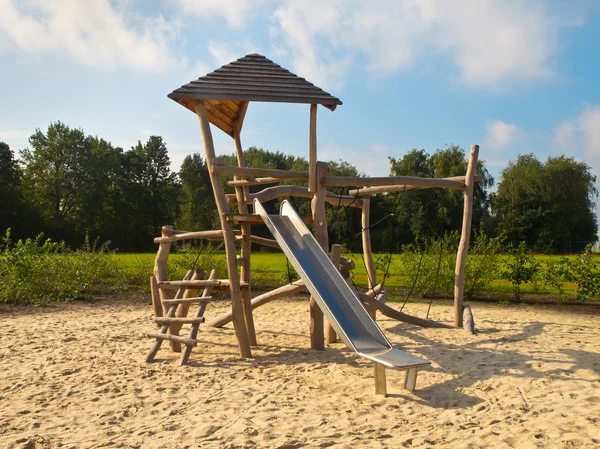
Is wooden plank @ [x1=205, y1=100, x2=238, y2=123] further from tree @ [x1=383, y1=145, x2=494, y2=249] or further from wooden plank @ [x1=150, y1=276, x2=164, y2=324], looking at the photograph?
tree @ [x1=383, y1=145, x2=494, y2=249]

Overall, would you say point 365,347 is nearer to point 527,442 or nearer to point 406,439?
point 406,439

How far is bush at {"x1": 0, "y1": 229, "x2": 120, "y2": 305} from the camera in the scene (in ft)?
37.9

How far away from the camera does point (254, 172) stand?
6.61m

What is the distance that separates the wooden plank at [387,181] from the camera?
6766 mm

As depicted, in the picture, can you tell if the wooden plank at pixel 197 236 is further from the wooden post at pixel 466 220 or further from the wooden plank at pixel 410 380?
the wooden post at pixel 466 220

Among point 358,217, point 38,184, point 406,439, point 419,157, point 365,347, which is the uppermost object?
point 419,157

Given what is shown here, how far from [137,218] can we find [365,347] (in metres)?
40.1

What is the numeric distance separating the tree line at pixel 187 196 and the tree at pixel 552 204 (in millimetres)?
79

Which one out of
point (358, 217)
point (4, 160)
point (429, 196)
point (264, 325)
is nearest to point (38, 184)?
point (4, 160)

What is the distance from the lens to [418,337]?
7688 millimetres

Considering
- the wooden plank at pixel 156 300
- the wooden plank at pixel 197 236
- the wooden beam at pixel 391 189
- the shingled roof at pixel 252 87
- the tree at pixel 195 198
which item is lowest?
the wooden plank at pixel 156 300

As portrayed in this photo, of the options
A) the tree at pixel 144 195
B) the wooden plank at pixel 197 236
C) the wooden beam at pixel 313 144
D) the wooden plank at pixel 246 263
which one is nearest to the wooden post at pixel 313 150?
the wooden beam at pixel 313 144

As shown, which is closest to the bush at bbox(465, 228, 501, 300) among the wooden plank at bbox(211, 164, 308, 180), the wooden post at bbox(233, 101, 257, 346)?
the wooden post at bbox(233, 101, 257, 346)

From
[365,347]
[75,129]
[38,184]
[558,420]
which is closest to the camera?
[558,420]
